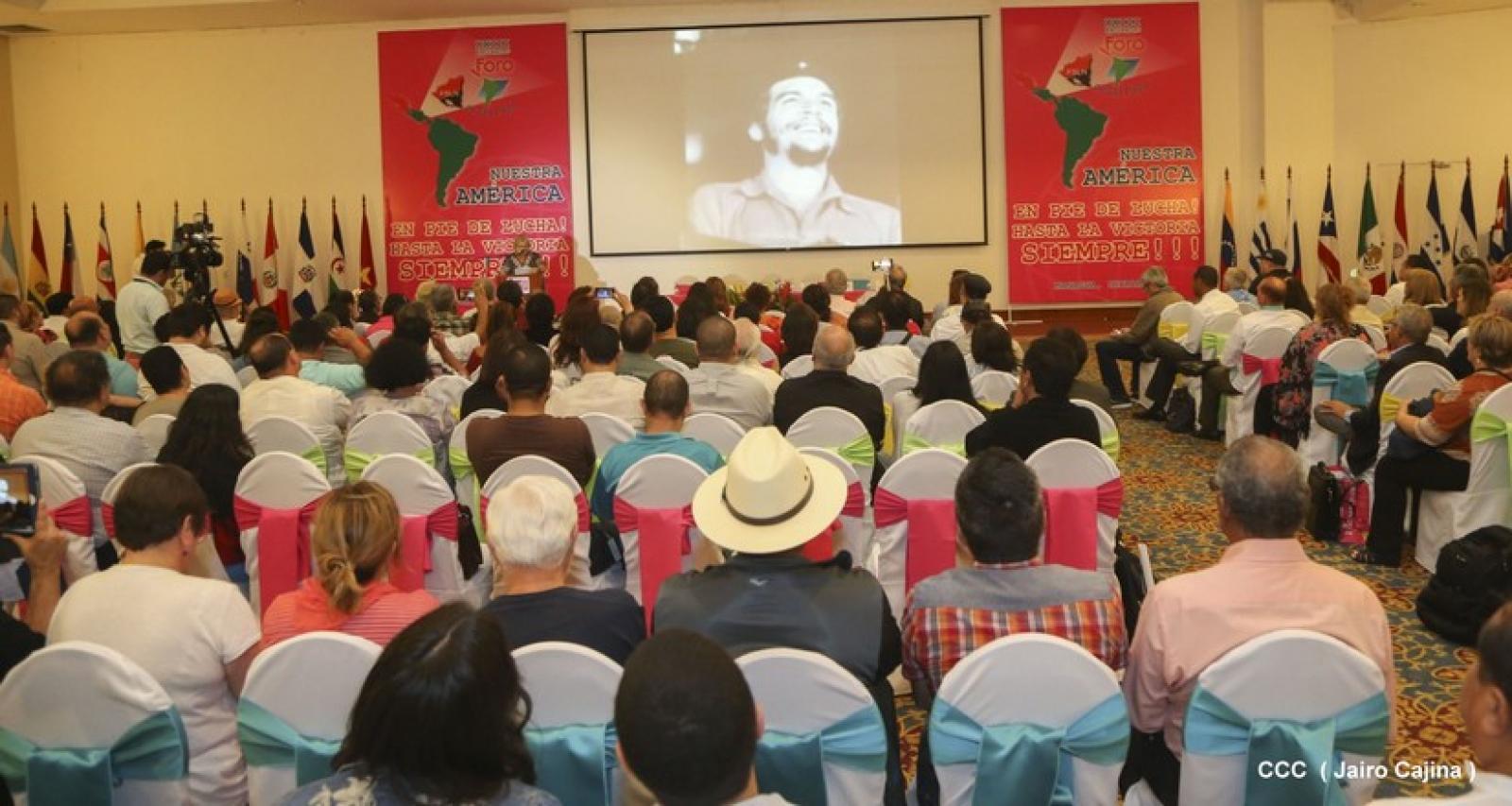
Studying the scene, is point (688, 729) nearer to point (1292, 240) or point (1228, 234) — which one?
point (1228, 234)

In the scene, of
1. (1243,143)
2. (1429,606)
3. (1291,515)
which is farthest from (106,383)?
(1243,143)

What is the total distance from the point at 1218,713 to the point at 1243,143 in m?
13.4

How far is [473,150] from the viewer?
14.8 metres

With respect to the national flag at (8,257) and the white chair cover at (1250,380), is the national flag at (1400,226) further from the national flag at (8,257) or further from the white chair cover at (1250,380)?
the national flag at (8,257)

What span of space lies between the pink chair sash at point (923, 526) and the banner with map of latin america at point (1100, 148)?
10752mm

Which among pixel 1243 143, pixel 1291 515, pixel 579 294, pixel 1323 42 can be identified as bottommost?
pixel 1291 515

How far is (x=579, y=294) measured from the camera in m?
8.06

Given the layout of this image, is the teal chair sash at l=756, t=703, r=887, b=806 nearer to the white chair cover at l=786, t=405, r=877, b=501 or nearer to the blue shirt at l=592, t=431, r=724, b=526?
the blue shirt at l=592, t=431, r=724, b=526

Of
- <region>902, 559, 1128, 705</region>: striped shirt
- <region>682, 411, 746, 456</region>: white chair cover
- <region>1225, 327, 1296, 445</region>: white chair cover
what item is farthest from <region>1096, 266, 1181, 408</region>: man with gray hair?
<region>902, 559, 1128, 705</region>: striped shirt

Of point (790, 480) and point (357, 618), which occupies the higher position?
point (790, 480)

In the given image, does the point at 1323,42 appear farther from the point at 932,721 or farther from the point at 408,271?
the point at 932,721

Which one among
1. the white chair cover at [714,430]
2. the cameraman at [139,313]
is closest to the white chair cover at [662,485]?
the white chair cover at [714,430]

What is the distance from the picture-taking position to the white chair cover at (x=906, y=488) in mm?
4441

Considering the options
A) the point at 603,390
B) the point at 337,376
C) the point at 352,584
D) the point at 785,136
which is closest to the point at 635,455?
the point at 603,390
